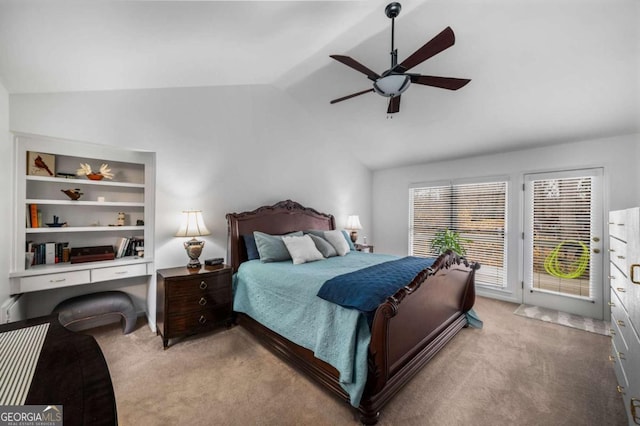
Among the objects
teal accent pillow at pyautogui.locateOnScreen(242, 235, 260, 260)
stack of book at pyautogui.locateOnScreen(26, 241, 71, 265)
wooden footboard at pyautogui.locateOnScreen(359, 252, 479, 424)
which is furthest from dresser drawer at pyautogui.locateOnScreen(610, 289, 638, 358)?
stack of book at pyautogui.locateOnScreen(26, 241, 71, 265)

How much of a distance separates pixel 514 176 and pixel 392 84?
3.06 m

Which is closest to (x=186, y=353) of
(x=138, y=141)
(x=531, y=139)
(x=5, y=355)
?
(x=5, y=355)

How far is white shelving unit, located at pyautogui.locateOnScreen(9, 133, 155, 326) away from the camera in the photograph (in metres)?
2.33

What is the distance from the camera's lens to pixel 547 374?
7.17 ft

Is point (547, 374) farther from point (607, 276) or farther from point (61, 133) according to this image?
point (61, 133)

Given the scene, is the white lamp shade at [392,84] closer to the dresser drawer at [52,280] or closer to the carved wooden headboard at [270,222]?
the carved wooden headboard at [270,222]

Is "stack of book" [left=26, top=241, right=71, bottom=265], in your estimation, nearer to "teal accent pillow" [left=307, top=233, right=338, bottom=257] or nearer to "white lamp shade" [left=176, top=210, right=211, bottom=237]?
"white lamp shade" [left=176, top=210, right=211, bottom=237]

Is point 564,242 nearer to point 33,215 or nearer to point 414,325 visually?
point 414,325

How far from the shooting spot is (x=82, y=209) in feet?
9.34

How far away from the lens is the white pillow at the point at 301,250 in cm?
305

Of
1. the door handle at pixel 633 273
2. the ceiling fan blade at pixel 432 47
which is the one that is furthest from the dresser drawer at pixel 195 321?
the door handle at pixel 633 273

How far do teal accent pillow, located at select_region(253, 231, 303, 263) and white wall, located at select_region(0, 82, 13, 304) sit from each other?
83.4 inches

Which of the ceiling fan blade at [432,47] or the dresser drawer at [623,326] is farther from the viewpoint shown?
the ceiling fan blade at [432,47]

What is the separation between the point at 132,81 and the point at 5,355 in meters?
2.55
